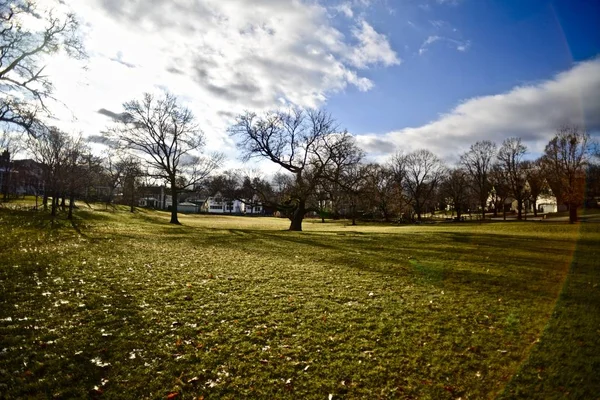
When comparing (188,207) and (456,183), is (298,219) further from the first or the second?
(188,207)

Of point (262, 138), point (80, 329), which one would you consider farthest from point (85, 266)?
point (262, 138)

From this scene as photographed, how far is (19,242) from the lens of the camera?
14.6 meters

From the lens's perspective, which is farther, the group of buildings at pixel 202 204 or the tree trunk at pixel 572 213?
the group of buildings at pixel 202 204

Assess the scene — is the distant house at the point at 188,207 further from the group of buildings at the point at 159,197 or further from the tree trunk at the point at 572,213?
the tree trunk at the point at 572,213

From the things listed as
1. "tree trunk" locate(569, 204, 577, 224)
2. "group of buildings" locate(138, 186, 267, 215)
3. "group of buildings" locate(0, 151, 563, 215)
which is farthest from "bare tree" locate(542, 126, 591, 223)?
"group of buildings" locate(138, 186, 267, 215)

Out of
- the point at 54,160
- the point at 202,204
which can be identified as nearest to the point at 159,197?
the point at 202,204

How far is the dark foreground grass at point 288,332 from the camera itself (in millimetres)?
4520

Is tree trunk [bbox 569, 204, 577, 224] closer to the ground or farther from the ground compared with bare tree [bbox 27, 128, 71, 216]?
closer to the ground

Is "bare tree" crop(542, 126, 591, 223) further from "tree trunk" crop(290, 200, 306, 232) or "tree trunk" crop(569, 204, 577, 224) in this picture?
"tree trunk" crop(290, 200, 306, 232)

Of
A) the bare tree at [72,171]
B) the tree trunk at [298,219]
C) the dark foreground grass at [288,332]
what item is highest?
the bare tree at [72,171]

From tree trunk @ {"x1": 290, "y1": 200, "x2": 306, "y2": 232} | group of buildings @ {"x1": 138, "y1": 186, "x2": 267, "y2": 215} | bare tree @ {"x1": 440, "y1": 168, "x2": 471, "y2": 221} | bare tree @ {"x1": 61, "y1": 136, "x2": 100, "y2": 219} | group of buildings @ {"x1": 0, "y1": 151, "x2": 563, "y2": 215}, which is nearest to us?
bare tree @ {"x1": 61, "y1": 136, "x2": 100, "y2": 219}

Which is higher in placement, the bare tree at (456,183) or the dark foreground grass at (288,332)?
the bare tree at (456,183)

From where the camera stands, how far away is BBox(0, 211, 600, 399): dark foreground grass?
4.52 m

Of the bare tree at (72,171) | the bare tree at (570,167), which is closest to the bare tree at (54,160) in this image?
the bare tree at (72,171)
